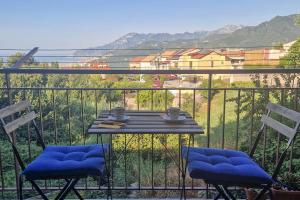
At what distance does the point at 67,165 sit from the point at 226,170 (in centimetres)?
96

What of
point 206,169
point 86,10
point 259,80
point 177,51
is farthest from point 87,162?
point 86,10

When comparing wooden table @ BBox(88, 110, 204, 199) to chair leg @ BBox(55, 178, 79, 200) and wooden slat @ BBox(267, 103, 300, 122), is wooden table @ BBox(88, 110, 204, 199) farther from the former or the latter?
A: wooden slat @ BBox(267, 103, 300, 122)

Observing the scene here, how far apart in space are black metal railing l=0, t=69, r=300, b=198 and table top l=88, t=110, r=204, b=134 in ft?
0.85

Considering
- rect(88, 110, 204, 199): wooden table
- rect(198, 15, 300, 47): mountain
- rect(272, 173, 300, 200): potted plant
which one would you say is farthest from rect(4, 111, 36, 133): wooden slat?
rect(198, 15, 300, 47): mountain

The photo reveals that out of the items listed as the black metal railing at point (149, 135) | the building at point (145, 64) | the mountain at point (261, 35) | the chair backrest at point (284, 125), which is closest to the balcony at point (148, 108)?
the black metal railing at point (149, 135)

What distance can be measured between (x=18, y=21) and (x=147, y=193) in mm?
26773

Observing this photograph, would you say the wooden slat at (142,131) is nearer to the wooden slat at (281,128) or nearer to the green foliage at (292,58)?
the wooden slat at (281,128)

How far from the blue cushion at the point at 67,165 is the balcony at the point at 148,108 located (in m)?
0.25

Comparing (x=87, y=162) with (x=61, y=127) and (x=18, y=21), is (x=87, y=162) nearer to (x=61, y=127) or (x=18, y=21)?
(x=61, y=127)

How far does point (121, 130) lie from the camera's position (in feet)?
6.03

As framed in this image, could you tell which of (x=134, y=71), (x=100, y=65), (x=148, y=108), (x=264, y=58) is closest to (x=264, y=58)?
(x=264, y=58)

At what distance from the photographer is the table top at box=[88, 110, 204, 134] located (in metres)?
1.83

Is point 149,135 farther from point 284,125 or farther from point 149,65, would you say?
point 284,125

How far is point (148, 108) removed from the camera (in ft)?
20.1
